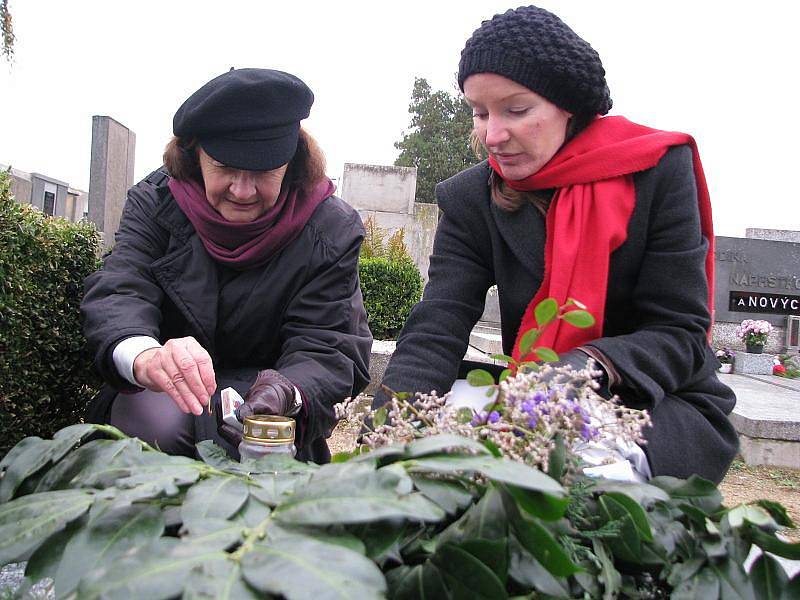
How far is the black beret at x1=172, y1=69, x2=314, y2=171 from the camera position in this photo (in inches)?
90.4

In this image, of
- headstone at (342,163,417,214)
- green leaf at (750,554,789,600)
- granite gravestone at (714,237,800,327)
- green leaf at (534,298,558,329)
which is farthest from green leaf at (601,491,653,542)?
headstone at (342,163,417,214)

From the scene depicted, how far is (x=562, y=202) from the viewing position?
1.96m

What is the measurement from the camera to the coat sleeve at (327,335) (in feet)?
7.43

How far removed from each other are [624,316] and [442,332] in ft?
1.66

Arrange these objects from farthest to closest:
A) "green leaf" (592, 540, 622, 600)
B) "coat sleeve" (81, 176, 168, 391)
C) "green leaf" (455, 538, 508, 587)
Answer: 1. "coat sleeve" (81, 176, 168, 391)
2. "green leaf" (592, 540, 622, 600)
3. "green leaf" (455, 538, 508, 587)

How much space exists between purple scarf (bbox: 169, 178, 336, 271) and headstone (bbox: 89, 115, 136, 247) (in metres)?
3.09

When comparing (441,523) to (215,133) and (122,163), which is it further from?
(122,163)

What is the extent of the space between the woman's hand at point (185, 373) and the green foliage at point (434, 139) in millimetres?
35699

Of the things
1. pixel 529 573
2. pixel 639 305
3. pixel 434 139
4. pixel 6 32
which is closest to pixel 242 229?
pixel 639 305

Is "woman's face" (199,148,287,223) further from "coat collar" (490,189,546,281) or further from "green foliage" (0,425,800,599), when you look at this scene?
"green foliage" (0,425,800,599)

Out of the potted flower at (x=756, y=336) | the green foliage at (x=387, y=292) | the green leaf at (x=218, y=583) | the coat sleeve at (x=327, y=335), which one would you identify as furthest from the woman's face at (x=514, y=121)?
the potted flower at (x=756, y=336)

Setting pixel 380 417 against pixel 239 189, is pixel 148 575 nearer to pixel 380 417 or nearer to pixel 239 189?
pixel 380 417

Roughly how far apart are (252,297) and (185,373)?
2.35 ft

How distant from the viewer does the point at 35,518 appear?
2.01ft
